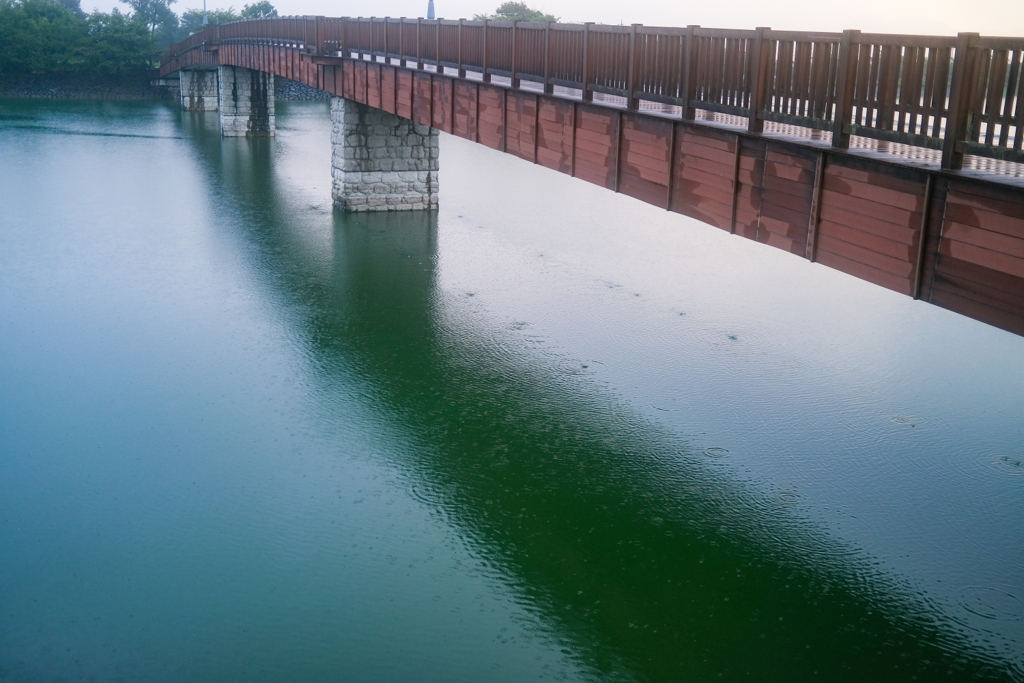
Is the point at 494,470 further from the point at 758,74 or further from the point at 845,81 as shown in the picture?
the point at 845,81

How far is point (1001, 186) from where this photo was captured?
Result: 9.59m

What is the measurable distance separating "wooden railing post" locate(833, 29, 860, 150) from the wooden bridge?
0.06 feet

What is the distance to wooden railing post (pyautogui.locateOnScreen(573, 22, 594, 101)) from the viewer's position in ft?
55.4

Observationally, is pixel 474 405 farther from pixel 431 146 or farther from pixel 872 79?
pixel 431 146

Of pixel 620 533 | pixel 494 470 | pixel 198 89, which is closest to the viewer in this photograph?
pixel 620 533

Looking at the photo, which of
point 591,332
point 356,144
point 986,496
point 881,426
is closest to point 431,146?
point 356,144

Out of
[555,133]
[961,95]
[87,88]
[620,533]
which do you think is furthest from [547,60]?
[87,88]

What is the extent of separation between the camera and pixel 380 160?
33.8m

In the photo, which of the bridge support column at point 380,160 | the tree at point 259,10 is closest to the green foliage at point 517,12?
the tree at point 259,10

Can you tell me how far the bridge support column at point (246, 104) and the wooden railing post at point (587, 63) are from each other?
4337cm

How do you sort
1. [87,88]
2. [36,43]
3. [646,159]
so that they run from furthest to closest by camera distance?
[87,88] → [36,43] → [646,159]

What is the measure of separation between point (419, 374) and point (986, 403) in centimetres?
1050

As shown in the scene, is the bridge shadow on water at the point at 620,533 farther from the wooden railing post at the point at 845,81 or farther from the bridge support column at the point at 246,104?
the bridge support column at the point at 246,104

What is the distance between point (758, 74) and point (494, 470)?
689 cm
